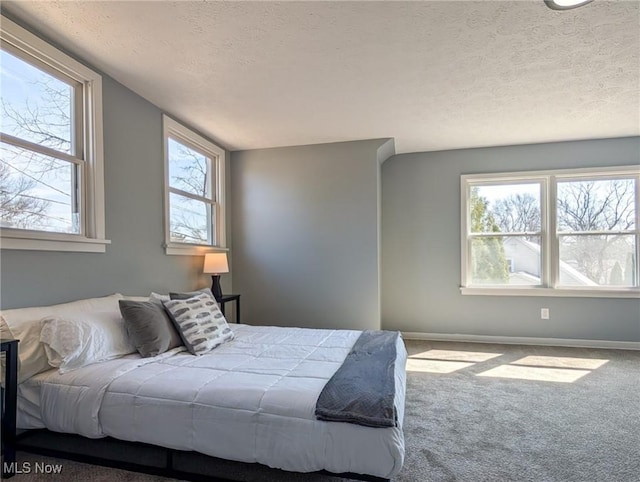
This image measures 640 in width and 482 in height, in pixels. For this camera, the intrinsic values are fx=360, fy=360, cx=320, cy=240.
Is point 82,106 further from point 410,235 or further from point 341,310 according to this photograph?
point 410,235

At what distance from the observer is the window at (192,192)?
3.38 meters

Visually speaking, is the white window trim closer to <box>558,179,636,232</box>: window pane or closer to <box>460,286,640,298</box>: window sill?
<box>460,286,640,298</box>: window sill

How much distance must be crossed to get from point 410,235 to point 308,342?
260 centimetres

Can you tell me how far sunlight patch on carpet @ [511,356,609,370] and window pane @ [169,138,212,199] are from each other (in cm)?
372

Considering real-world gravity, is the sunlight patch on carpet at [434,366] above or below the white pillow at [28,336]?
below

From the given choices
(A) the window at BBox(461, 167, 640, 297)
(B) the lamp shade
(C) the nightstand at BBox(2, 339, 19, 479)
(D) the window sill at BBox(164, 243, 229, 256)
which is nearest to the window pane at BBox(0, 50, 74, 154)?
(D) the window sill at BBox(164, 243, 229, 256)

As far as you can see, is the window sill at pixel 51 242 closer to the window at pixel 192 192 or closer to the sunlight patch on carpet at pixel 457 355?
the window at pixel 192 192

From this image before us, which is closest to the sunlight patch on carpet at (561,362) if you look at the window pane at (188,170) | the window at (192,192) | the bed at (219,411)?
the bed at (219,411)

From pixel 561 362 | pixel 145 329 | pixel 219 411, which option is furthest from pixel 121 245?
pixel 561 362

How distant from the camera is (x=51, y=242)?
218 centimetres

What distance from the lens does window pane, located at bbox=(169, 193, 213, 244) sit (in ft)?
11.3

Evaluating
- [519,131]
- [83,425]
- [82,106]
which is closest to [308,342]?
[83,425]

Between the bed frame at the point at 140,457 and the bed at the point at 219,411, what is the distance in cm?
13

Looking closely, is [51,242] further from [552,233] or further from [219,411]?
[552,233]
